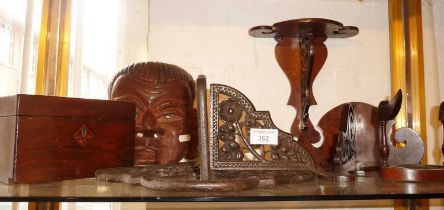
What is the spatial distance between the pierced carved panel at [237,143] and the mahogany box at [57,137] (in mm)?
227

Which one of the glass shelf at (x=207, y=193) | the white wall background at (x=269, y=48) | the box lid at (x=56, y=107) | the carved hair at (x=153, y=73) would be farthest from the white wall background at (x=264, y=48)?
the glass shelf at (x=207, y=193)

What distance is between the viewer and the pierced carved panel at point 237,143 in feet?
2.22

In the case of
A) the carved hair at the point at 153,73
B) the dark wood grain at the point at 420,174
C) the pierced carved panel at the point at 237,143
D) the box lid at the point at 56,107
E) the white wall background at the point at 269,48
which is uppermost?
the white wall background at the point at 269,48

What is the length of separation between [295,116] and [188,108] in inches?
13.7

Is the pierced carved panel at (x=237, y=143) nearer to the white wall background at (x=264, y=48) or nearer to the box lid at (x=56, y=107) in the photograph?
the box lid at (x=56, y=107)

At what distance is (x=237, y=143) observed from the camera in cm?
70

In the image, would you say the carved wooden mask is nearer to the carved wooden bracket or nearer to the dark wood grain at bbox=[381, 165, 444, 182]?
the carved wooden bracket

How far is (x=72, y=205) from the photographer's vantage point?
1095 mm

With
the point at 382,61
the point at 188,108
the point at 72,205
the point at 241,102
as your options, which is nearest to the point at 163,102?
the point at 188,108

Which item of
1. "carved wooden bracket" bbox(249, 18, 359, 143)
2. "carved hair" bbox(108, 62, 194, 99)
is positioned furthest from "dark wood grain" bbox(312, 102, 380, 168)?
"carved hair" bbox(108, 62, 194, 99)

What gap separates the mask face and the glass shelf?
8.5 inches

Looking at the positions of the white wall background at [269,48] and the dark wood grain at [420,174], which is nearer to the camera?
the dark wood grain at [420,174]

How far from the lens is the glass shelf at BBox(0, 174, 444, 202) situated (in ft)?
1.74

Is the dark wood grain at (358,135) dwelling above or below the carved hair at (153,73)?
below
